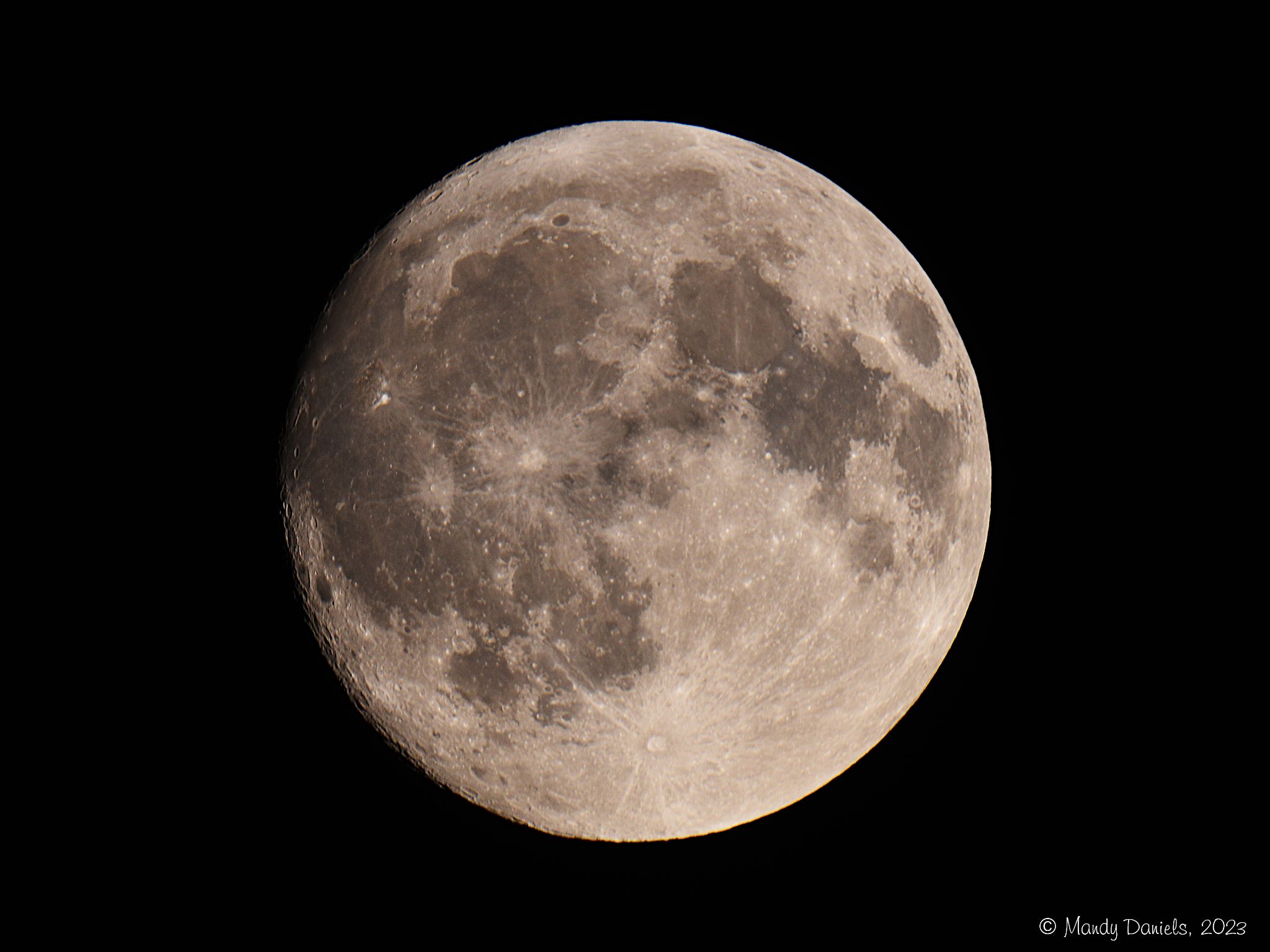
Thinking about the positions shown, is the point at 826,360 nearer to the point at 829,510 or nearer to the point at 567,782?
the point at 829,510

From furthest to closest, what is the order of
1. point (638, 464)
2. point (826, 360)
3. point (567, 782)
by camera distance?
point (567, 782) → point (826, 360) → point (638, 464)

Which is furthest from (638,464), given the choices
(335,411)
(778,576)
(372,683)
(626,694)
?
(372,683)

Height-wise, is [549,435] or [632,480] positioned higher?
[549,435]

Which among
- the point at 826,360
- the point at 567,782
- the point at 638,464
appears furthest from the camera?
the point at 567,782

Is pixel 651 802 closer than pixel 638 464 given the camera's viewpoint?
No

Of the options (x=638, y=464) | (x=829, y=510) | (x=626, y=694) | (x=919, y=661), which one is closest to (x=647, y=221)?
(x=638, y=464)

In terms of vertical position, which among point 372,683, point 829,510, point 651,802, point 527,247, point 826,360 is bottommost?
point 651,802

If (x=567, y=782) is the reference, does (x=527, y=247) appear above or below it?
above
